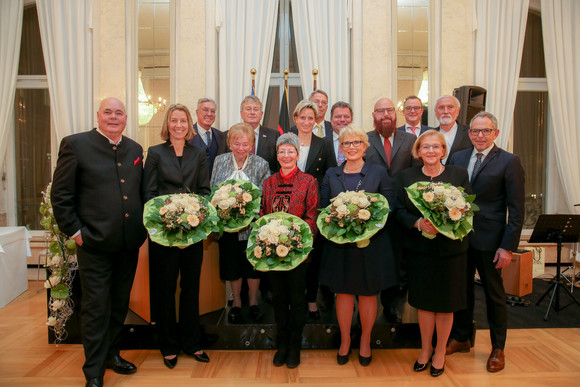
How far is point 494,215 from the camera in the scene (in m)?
2.99

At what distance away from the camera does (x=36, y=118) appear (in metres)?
6.27

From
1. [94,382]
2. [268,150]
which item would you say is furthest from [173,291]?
[268,150]

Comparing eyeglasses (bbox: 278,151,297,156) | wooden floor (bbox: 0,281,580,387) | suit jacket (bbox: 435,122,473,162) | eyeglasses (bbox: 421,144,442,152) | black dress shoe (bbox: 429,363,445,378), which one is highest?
suit jacket (bbox: 435,122,473,162)

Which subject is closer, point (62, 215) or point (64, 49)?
point (62, 215)

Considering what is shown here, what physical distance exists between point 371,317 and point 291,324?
61cm

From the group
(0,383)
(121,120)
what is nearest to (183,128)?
(121,120)

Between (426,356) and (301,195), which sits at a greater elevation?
(301,195)

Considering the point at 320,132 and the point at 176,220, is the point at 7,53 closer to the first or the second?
the point at 320,132

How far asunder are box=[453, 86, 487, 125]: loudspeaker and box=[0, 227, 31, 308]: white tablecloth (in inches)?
226

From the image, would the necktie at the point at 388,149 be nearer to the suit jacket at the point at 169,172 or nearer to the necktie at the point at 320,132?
the necktie at the point at 320,132

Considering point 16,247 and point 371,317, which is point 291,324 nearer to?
point 371,317

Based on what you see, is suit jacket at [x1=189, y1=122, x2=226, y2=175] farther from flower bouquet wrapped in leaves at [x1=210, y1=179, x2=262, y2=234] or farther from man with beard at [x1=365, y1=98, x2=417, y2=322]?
man with beard at [x1=365, y1=98, x2=417, y2=322]

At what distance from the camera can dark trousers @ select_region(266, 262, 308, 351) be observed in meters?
2.94

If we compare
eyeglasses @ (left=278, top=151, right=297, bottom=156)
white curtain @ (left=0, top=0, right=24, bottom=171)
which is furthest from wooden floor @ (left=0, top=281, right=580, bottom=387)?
white curtain @ (left=0, top=0, right=24, bottom=171)
